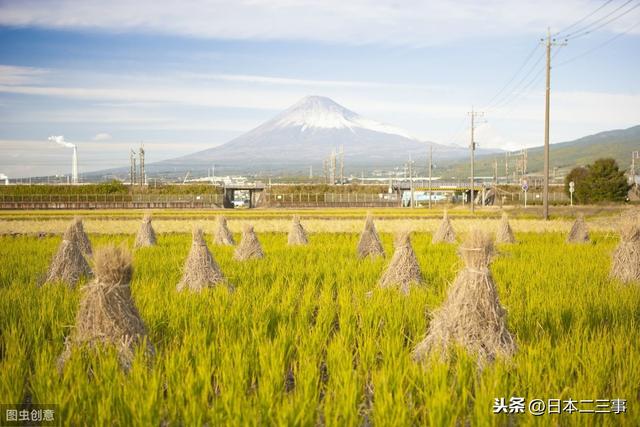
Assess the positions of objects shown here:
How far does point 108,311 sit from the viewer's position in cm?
646

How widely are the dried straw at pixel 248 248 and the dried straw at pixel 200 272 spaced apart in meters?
4.25

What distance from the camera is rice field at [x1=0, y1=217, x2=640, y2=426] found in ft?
16.5

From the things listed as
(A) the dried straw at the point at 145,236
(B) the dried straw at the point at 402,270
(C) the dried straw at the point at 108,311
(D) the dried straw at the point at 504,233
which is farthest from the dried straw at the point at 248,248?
(C) the dried straw at the point at 108,311

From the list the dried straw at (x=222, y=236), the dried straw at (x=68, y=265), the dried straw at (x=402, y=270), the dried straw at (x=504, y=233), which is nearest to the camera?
the dried straw at (x=402, y=270)

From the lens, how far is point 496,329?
6609 millimetres

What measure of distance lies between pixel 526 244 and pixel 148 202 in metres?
57.1

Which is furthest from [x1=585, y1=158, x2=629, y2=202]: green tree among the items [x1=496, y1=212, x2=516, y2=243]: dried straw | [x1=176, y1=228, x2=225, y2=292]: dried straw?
[x1=176, y1=228, x2=225, y2=292]: dried straw

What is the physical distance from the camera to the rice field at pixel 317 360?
16.5 ft

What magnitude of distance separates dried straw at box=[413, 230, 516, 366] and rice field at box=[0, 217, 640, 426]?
220 millimetres

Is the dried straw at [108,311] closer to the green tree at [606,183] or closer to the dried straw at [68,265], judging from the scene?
the dried straw at [68,265]

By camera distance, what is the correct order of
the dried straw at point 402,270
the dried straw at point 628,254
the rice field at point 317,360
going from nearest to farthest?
the rice field at point 317,360 → the dried straw at point 402,270 → the dried straw at point 628,254

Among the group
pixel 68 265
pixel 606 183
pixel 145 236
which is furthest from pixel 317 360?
pixel 606 183

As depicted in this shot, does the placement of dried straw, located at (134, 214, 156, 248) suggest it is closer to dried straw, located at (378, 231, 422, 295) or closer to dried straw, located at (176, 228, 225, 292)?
dried straw, located at (176, 228, 225, 292)

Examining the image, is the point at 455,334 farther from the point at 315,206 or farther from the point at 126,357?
the point at 315,206
